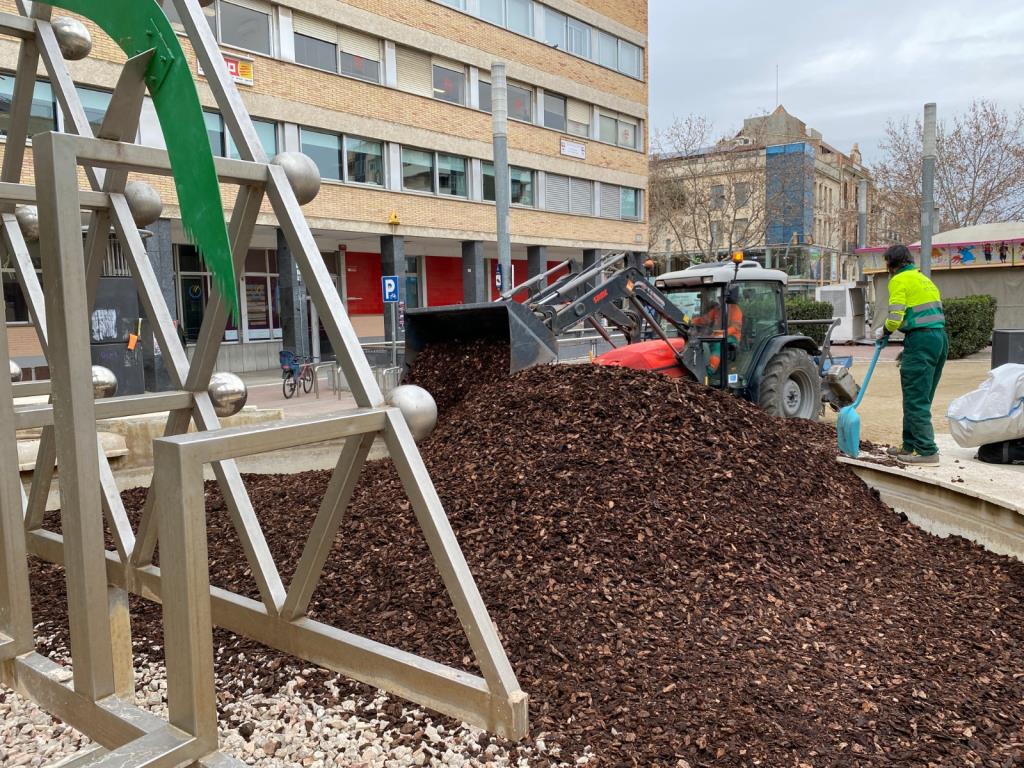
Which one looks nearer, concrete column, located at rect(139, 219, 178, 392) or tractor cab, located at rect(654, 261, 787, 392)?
tractor cab, located at rect(654, 261, 787, 392)

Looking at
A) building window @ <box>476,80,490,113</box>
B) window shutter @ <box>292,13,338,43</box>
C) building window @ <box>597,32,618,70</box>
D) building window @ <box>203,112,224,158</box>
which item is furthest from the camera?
Answer: building window @ <box>597,32,618,70</box>

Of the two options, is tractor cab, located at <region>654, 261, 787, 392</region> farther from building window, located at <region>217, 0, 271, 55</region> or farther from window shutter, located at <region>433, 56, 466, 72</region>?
window shutter, located at <region>433, 56, 466, 72</region>

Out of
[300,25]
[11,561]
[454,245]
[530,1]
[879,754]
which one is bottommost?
[879,754]

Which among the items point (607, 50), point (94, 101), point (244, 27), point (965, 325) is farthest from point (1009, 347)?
point (607, 50)

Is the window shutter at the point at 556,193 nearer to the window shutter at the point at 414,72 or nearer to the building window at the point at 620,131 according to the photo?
the building window at the point at 620,131

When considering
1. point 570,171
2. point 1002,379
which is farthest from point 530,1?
point 1002,379

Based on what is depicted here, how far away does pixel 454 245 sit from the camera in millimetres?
25109

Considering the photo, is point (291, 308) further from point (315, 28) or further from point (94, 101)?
point (315, 28)

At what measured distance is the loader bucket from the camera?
6.62m

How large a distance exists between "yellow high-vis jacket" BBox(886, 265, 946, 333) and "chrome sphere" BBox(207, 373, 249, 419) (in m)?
5.36

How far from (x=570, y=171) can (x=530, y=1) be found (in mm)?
5426

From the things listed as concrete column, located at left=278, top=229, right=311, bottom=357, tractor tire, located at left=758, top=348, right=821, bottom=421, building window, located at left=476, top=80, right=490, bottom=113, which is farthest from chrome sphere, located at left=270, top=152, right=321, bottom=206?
building window, located at left=476, top=80, right=490, bottom=113

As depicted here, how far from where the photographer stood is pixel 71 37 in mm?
2273

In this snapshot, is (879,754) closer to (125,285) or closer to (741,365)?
(741,365)
